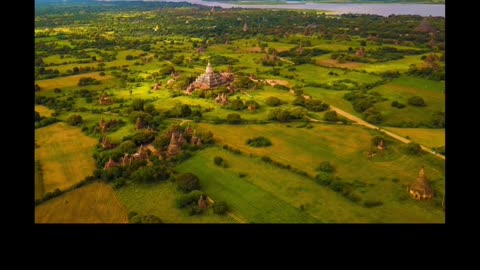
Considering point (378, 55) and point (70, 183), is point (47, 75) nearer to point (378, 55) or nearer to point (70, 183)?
point (70, 183)

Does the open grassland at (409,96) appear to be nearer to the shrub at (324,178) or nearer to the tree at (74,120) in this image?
the shrub at (324,178)

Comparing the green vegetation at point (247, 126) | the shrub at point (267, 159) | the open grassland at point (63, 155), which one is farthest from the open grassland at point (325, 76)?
the open grassland at point (63, 155)

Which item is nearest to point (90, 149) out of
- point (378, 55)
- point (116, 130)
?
point (116, 130)

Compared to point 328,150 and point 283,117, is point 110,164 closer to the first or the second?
point 328,150

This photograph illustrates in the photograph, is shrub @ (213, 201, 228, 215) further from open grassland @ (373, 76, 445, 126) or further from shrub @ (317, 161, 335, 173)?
open grassland @ (373, 76, 445, 126)

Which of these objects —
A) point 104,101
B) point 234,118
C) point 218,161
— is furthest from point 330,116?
point 104,101

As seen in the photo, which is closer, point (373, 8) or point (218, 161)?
point (218, 161)
